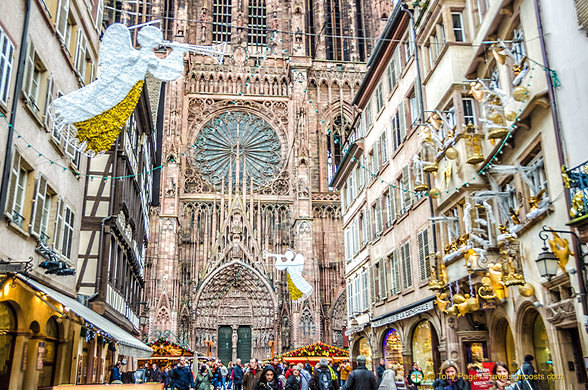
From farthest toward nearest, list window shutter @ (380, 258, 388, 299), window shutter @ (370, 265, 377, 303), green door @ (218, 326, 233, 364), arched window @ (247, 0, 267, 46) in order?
arched window @ (247, 0, 267, 46) → green door @ (218, 326, 233, 364) → window shutter @ (370, 265, 377, 303) → window shutter @ (380, 258, 388, 299)

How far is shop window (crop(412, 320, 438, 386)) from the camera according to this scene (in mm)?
17812

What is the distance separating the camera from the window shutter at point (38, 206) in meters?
12.6

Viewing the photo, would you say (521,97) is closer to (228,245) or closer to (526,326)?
(526,326)

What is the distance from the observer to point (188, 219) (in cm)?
4381

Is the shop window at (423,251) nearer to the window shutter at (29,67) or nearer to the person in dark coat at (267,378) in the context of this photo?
the person in dark coat at (267,378)

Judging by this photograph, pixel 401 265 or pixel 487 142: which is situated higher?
pixel 487 142

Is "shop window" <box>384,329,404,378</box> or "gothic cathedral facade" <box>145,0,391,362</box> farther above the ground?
"gothic cathedral facade" <box>145,0,391,362</box>

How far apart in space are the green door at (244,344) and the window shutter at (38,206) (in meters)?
31.1

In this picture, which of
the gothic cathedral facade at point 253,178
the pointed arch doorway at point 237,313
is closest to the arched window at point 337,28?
the gothic cathedral facade at point 253,178

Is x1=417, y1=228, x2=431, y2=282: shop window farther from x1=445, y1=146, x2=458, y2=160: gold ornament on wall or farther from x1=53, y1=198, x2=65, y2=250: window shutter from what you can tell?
x1=53, y1=198, x2=65, y2=250: window shutter

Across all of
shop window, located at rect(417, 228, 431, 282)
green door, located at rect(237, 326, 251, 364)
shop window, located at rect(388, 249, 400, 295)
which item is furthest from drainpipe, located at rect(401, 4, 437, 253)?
green door, located at rect(237, 326, 251, 364)

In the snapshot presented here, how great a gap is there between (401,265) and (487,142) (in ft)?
A: 24.9

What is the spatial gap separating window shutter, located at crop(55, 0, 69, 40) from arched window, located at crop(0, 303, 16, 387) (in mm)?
6664

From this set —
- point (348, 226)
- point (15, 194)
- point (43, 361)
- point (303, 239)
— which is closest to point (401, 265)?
point (348, 226)
